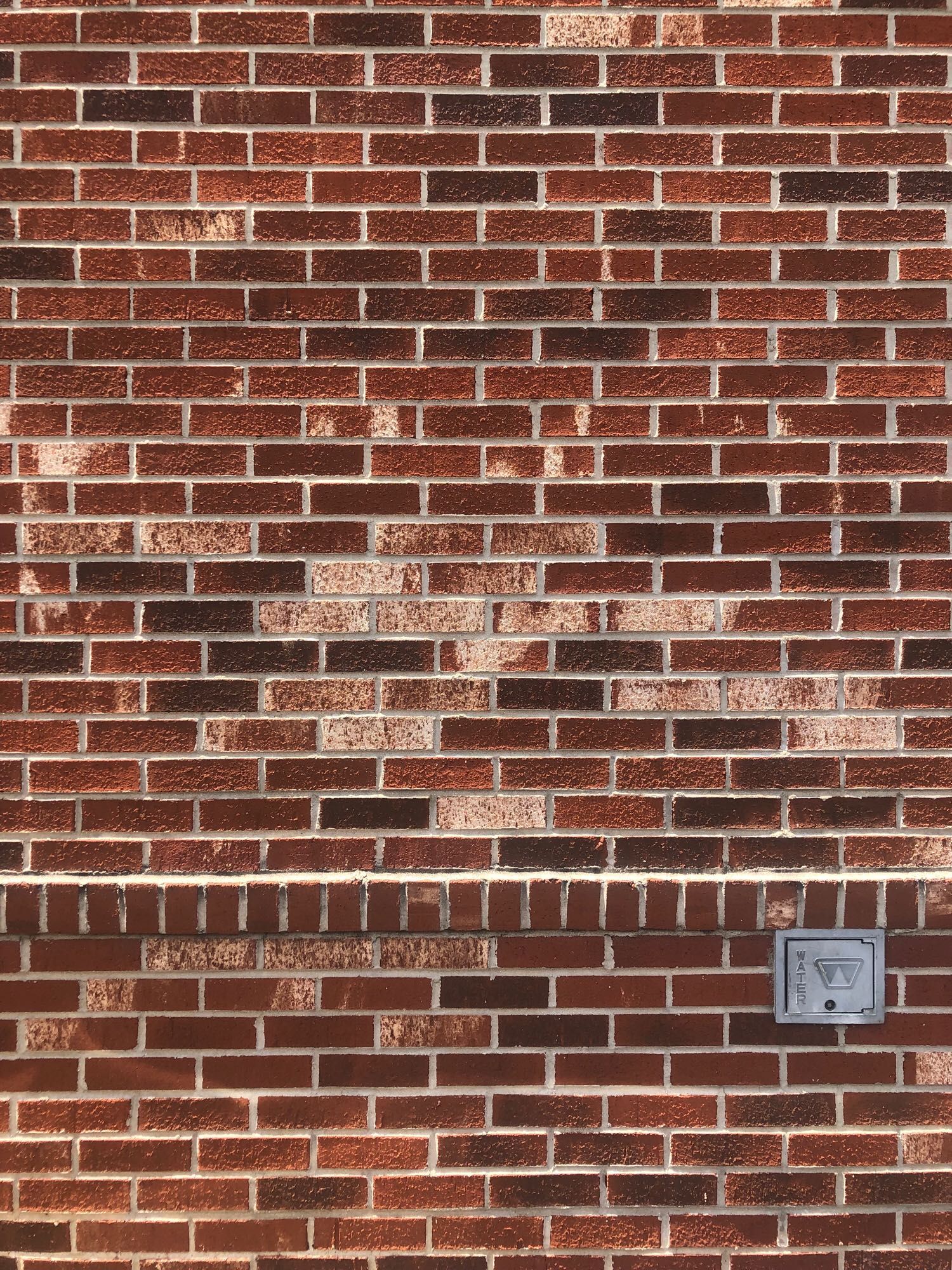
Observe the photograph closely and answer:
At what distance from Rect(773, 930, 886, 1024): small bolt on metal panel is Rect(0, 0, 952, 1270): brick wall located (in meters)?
0.04

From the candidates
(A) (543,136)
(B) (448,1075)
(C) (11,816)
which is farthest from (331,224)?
(B) (448,1075)

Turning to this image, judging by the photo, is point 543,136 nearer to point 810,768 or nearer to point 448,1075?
point 810,768

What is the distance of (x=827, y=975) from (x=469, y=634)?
3.52 ft

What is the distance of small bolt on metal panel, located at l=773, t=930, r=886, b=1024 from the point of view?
2.01 meters

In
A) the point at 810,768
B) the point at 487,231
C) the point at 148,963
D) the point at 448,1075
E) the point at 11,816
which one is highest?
the point at 487,231

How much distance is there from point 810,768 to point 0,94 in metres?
2.31

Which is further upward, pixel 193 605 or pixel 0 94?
pixel 0 94

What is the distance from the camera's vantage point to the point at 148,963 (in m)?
2.02

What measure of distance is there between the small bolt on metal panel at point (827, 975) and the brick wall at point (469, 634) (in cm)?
4

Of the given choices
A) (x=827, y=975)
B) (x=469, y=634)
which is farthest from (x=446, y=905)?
(x=827, y=975)

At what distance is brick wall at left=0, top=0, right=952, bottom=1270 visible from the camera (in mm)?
2014

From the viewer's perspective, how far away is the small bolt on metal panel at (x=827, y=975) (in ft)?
6.61

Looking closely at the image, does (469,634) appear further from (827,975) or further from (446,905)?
(827,975)

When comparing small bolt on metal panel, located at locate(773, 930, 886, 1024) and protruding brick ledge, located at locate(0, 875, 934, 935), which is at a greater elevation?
protruding brick ledge, located at locate(0, 875, 934, 935)
